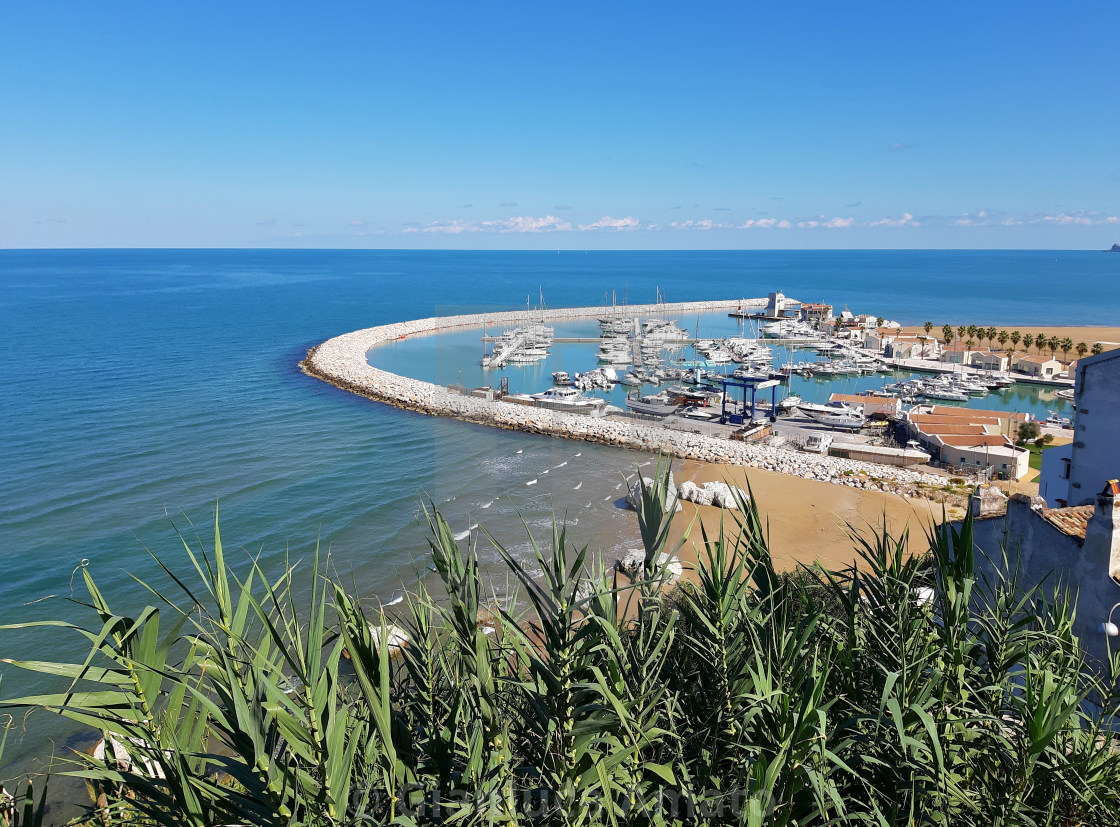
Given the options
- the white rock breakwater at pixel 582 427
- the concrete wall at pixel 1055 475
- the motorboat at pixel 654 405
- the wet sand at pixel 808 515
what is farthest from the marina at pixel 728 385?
the concrete wall at pixel 1055 475

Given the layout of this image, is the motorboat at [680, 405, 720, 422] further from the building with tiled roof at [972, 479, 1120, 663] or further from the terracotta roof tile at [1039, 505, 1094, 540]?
the terracotta roof tile at [1039, 505, 1094, 540]

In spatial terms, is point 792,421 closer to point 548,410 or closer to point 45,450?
point 548,410

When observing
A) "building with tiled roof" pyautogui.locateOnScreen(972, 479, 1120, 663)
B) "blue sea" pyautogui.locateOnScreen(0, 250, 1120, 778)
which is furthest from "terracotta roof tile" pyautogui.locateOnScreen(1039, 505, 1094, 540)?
"blue sea" pyautogui.locateOnScreen(0, 250, 1120, 778)

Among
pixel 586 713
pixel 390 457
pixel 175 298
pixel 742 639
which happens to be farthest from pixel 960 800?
pixel 175 298

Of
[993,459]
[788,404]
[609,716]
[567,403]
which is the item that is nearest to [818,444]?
[993,459]

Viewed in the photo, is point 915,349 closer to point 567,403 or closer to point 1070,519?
point 567,403

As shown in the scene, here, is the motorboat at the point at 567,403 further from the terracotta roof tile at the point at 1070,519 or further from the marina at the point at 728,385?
the terracotta roof tile at the point at 1070,519
